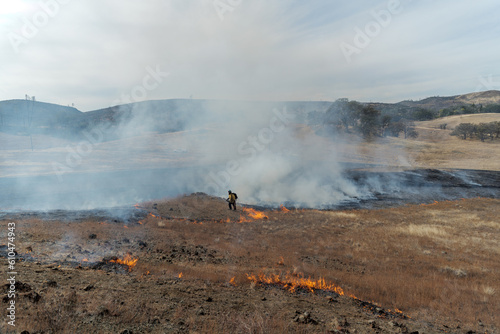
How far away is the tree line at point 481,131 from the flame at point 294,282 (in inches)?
2647

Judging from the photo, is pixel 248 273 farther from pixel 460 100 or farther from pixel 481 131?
pixel 460 100

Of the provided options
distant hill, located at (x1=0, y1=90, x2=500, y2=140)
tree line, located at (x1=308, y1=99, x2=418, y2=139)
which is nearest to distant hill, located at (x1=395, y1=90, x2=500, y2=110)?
tree line, located at (x1=308, y1=99, x2=418, y2=139)

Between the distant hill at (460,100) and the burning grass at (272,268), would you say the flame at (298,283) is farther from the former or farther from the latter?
the distant hill at (460,100)

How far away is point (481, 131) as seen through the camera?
5622cm

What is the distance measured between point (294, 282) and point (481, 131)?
69.1 meters

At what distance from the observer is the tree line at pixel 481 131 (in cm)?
5541

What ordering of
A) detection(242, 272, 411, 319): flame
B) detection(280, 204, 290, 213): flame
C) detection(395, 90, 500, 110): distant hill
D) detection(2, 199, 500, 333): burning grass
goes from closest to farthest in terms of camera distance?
detection(2, 199, 500, 333): burning grass < detection(242, 272, 411, 319): flame < detection(280, 204, 290, 213): flame < detection(395, 90, 500, 110): distant hill

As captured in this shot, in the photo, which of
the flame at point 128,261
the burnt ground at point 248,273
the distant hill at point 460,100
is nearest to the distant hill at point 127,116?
the burnt ground at point 248,273

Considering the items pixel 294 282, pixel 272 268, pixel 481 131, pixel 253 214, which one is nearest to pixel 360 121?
pixel 481 131

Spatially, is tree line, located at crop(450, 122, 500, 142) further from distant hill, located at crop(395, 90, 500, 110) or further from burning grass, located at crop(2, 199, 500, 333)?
distant hill, located at crop(395, 90, 500, 110)

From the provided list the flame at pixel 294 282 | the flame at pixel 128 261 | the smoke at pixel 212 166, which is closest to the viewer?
the flame at pixel 294 282

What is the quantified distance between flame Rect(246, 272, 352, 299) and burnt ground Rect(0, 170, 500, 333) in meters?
0.07

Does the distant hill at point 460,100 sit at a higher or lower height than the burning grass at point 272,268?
higher

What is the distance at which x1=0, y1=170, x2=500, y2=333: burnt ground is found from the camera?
4965 millimetres
